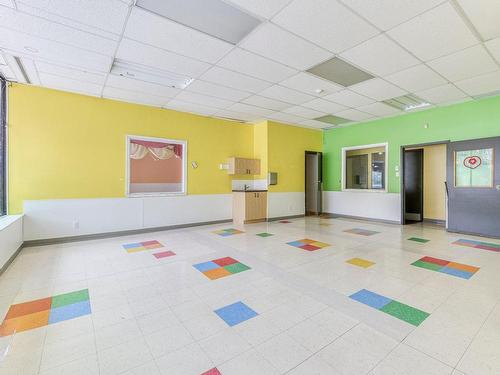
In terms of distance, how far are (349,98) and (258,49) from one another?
9.57 feet

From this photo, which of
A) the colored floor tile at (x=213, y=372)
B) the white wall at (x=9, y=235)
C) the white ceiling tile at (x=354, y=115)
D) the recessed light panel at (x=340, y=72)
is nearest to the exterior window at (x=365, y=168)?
the white ceiling tile at (x=354, y=115)

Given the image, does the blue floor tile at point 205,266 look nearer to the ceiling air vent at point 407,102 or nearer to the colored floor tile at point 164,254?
the colored floor tile at point 164,254

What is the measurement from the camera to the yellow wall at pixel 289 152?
779cm

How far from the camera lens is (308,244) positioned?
16.2 feet

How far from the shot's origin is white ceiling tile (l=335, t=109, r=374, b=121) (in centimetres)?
652

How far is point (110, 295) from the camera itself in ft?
9.20

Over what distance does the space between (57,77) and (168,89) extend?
189 centimetres

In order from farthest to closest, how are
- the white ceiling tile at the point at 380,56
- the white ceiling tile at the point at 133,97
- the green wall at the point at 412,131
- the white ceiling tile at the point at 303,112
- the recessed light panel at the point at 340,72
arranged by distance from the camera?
the white ceiling tile at the point at 303,112, the green wall at the point at 412,131, the white ceiling tile at the point at 133,97, the recessed light panel at the point at 340,72, the white ceiling tile at the point at 380,56

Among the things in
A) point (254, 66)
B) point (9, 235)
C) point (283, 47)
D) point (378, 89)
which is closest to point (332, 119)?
point (378, 89)

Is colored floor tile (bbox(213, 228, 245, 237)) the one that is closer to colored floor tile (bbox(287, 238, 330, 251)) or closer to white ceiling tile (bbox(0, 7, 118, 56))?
colored floor tile (bbox(287, 238, 330, 251))

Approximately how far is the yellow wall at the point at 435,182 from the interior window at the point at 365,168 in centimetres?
138

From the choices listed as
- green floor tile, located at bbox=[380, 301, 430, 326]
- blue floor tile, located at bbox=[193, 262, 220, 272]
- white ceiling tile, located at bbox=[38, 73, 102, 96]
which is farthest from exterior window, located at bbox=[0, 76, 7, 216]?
green floor tile, located at bbox=[380, 301, 430, 326]

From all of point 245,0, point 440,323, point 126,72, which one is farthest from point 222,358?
point 126,72

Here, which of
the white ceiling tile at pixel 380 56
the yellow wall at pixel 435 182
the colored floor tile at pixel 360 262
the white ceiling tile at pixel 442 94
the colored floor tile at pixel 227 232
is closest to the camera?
the white ceiling tile at pixel 380 56
